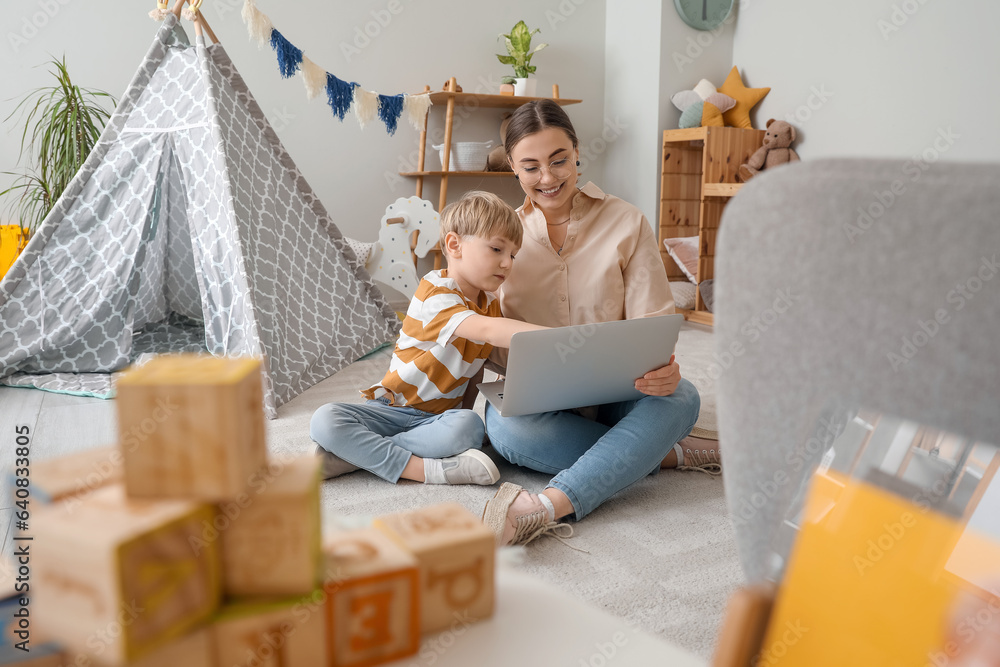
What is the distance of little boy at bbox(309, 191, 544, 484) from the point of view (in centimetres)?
→ 143

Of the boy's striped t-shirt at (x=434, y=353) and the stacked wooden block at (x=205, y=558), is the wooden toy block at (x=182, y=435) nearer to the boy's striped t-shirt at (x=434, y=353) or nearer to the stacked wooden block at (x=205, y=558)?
the stacked wooden block at (x=205, y=558)

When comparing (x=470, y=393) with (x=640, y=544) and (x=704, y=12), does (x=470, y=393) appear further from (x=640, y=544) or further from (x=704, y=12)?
(x=704, y=12)

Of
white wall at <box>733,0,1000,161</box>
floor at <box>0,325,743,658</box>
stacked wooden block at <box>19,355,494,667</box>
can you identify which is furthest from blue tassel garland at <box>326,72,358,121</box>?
stacked wooden block at <box>19,355,494,667</box>

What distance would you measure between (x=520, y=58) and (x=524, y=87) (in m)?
0.16

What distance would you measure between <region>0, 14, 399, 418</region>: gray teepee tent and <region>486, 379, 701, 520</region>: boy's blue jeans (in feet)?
2.82

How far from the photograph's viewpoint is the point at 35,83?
116 inches

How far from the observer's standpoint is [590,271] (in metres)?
1.54

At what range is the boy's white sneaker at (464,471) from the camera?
1432 mm

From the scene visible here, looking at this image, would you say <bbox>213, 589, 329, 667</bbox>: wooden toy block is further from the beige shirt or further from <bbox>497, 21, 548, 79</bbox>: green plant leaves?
<bbox>497, 21, 548, 79</bbox>: green plant leaves

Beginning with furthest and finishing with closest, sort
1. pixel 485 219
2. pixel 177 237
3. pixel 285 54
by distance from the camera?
pixel 177 237, pixel 285 54, pixel 485 219

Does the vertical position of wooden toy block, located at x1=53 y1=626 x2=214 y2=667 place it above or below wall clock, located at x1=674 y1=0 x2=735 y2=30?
below

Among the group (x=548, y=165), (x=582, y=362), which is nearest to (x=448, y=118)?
(x=548, y=165)

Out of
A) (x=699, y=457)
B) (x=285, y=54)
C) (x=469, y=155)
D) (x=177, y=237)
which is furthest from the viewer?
(x=469, y=155)

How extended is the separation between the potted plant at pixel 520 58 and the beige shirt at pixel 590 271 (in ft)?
7.45
